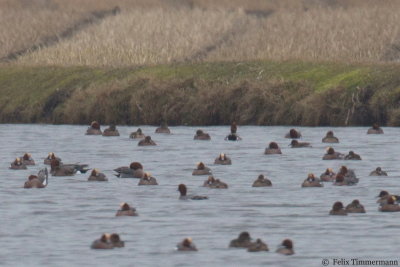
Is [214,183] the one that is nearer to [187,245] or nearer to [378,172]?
[378,172]

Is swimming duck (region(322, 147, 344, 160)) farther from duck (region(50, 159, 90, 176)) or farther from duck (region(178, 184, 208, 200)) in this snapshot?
duck (region(178, 184, 208, 200))

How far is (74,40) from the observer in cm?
6612

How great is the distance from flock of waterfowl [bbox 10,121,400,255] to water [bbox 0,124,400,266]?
0.48 ft

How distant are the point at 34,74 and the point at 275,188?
30032mm

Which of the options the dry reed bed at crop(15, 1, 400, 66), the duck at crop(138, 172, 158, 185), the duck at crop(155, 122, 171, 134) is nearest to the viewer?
the duck at crop(138, 172, 158, 185)

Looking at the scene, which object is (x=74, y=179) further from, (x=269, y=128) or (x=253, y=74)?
(x=253, y=74)

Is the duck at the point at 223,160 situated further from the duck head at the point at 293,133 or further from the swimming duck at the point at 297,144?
the duck head at the point at 293,133

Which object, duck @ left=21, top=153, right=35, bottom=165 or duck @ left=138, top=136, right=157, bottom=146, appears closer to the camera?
duck @ left=21, top=153, right=35, bottom=165

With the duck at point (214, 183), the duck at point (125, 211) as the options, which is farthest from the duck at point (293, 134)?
the duck at point (125, 211)

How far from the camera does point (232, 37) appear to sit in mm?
64688

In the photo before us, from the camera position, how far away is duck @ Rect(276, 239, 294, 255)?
75.1 ft

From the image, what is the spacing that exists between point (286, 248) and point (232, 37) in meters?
42.2

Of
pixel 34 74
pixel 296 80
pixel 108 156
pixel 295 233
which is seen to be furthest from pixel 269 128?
pixel 295 233

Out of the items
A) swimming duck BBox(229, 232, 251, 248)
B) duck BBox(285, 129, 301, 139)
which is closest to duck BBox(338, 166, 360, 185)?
swimming duck BBox(229, 232, 251, 248)
